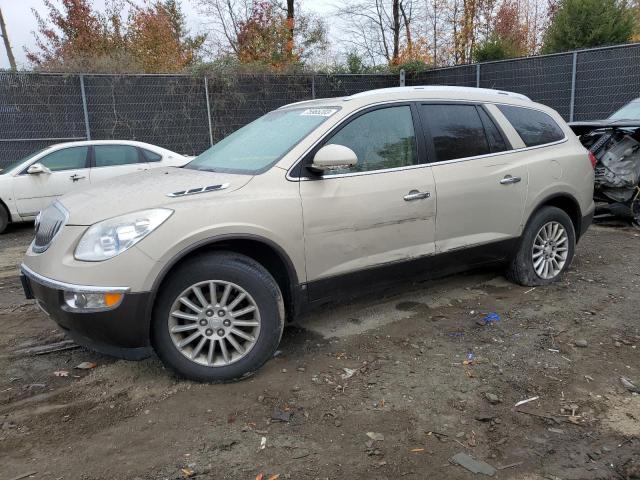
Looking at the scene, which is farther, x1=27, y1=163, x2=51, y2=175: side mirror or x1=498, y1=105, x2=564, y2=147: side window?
x1=27, y1=163, x2=51, y2=175: side mirror

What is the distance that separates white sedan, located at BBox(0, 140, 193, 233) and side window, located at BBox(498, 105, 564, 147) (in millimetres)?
6276

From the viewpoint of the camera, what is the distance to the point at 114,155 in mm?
9062

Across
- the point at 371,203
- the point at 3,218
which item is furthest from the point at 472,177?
the point at 3,218

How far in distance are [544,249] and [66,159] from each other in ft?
24.6

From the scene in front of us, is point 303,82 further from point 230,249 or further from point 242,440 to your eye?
point 242,440

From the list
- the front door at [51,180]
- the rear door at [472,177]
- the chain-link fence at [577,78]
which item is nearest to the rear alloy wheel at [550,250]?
the rear door at [472,177]

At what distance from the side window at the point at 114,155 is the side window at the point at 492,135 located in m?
6.52

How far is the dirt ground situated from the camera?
103 inches

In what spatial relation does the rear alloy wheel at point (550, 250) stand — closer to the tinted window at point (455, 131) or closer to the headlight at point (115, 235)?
the tinted window at point (455, 131)

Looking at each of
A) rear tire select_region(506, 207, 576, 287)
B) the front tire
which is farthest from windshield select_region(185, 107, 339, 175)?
rear tire select_region(506, 207, 576, 287)

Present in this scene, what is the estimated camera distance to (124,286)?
2.98 m

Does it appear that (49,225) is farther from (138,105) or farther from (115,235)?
(138,105)

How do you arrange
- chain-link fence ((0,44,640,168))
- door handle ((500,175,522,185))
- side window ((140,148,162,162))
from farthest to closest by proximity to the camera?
chain-link fence ((0,44,640,168))
side window ((140,148,162,162))
door handle ((500,175,522,185))

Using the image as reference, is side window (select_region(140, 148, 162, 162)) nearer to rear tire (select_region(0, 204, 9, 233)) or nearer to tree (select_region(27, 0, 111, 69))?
rear tire (select_region(0, 204, 9, 233))
